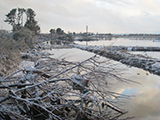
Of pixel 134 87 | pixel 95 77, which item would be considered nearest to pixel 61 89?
pixel 95 77

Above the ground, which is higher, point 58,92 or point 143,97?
point 58,92

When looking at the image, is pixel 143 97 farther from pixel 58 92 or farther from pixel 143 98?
pixel 58 92

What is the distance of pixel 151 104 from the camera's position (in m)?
6.04

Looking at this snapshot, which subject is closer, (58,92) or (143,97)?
(58,92)

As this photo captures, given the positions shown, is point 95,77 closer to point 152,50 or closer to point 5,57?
point 5,57

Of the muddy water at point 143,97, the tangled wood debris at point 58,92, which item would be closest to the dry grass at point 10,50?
the muddy water at point 143,97

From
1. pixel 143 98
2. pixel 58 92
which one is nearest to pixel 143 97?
pixel 143 98

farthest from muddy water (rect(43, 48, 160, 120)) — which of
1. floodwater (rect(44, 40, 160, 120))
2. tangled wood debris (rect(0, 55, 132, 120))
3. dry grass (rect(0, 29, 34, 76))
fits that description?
dry grass (rect(0, 29, 34, 76))

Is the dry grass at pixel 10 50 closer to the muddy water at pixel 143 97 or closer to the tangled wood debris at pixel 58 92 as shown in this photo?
the muddy water at pixel 143 97

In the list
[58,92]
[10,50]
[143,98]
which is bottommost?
[143,98]

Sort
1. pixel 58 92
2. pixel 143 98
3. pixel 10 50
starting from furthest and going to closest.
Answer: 1. pixel 10 50
2. pixel 143 98
3. pixel 58 92

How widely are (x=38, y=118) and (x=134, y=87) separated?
17.2ft

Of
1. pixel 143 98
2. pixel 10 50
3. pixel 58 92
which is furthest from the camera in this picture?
pixel 10 50

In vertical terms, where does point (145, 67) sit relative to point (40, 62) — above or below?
below
